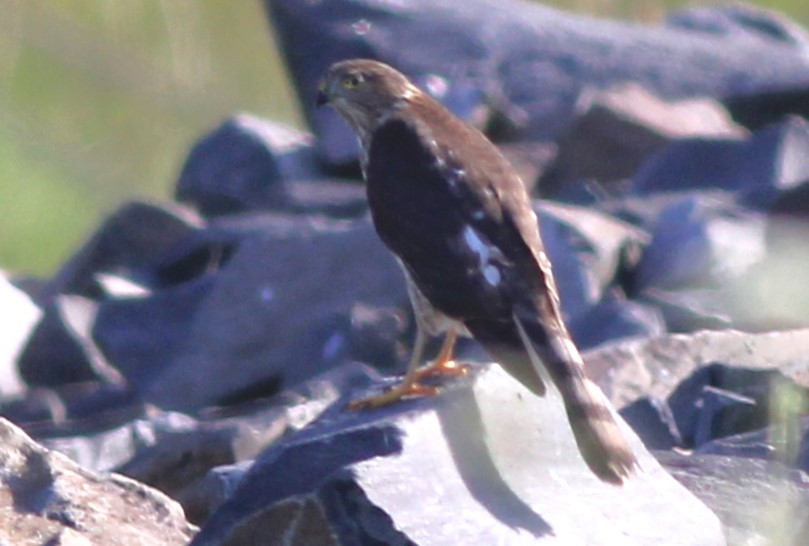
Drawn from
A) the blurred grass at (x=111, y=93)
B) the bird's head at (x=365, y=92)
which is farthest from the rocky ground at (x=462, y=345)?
the blurred grass at (x=111, y=93)

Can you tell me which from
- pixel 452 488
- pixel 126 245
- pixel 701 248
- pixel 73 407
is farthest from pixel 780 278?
pixel 126 245

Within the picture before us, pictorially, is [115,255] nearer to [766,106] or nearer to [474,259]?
[766,106]

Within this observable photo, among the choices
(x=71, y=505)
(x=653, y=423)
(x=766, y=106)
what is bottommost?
(x=766, y=106)

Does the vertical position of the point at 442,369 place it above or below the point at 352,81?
below

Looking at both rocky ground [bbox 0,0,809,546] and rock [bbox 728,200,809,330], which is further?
rock [bbox 728,200,809,330]

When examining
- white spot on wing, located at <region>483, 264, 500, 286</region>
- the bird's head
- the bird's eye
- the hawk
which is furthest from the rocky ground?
the bird's eye

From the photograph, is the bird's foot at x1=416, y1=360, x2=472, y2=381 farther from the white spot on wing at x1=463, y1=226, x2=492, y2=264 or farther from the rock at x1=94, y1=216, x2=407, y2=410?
the rock at x1=94, y1=216, x2=407, y2=410

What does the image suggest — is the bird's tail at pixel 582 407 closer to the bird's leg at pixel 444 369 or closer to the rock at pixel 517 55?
the bird's leg at pixel 444 369
